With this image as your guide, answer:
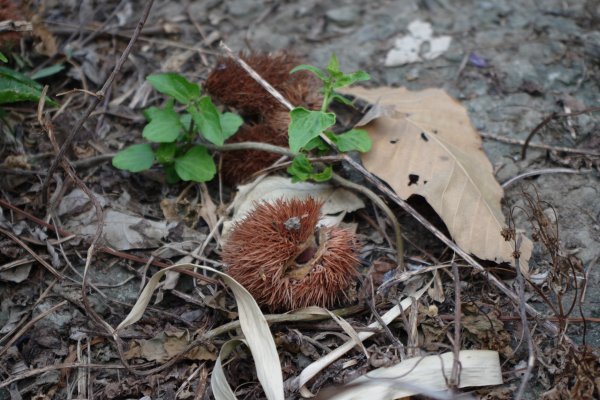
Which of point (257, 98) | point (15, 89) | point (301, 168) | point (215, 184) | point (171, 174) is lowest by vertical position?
point (215, 184)

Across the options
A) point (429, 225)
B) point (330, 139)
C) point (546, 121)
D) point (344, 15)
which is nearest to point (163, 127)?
point (330, 139)

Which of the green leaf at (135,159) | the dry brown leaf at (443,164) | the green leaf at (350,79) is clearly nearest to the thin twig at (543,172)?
the dry brown leaf at (443,164)

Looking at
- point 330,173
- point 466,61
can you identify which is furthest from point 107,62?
point 466,61

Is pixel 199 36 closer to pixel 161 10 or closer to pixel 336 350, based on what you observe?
pixel 161 10

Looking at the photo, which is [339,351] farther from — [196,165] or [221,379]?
[196,165]

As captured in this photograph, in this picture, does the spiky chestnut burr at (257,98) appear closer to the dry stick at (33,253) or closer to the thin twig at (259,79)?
the thin twig at (259,79)

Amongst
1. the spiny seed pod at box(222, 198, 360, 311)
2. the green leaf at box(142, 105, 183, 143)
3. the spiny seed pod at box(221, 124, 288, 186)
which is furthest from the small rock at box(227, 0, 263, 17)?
the spiny seed pod at box(222, 198, 360, 311)

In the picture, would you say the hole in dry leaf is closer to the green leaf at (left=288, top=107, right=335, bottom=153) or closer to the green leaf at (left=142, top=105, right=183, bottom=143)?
the green leaf at (left=288, top=107, right=335, bottom=153)
